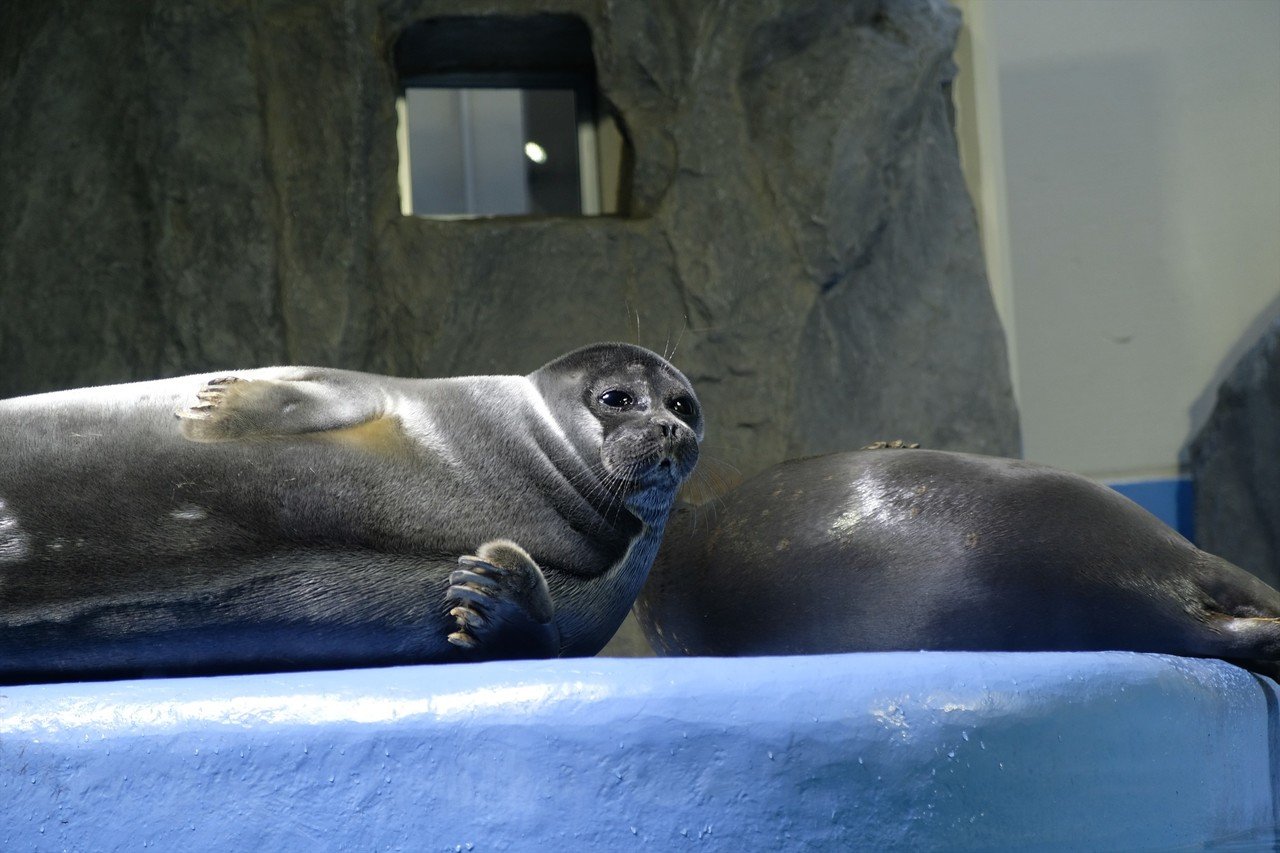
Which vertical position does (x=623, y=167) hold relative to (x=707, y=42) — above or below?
below

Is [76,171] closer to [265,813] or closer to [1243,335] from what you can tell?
[265,813]

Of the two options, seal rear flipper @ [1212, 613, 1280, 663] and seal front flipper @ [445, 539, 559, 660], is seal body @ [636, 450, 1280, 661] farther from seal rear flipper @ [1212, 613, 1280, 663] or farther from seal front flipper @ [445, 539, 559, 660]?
seal front flipper @ [445, 539, 559, 660]

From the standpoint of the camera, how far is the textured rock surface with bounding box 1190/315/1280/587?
5168 millimetres

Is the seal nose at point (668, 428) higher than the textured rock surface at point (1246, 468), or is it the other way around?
the seal nose at point (668, 428)

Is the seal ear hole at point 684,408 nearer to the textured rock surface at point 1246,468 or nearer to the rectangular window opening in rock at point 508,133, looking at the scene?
the rectangular window opening in rock at point 508,133

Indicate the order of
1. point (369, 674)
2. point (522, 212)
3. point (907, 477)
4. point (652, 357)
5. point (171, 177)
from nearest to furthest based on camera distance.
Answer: point (369, 674)
point (652, 357)
point (907, 477)
point (171, 177)
point (522, 212)

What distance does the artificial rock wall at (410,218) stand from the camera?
396cm

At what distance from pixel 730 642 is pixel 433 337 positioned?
5.71 ft

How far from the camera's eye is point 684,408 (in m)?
2.12

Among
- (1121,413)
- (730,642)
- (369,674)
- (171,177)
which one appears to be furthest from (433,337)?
(1121,413)

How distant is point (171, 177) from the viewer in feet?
12.9

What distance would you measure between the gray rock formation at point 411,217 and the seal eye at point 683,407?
5.63ft

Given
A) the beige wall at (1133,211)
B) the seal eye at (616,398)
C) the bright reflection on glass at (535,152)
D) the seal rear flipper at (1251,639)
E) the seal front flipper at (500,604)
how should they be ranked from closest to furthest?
the seal front flipper at (500,604) → the seal eye at (616,398) → the seal rear flipper at (1251,639) → the bright reflection on glass at (535,152) → the beige wall at (1133,211)

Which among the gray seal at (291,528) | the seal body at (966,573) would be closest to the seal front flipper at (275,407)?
the gray seal at (291,528)
